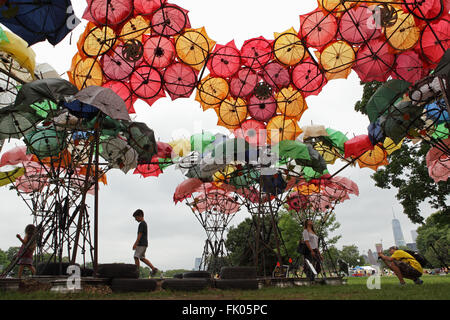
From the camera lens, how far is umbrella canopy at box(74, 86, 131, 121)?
272 inches

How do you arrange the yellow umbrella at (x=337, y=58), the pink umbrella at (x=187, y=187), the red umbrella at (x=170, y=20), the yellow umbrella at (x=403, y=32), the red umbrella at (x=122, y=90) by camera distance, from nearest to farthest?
the yellow umbrella at (x=403, y=32), the red umbrella at (x=170, y=20), the yellow umbrella at (x=337, y=58), the red umbrella at (x=122, y=90), the pink umbrella at (x=187, y=187)

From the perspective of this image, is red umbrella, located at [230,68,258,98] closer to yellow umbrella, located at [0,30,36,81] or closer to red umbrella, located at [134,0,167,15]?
red umbrella, located at [134,0,167,15]

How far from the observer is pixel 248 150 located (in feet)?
37.9

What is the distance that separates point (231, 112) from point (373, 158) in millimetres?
7292

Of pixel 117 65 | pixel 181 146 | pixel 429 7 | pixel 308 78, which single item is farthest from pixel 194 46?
pixel 429 7

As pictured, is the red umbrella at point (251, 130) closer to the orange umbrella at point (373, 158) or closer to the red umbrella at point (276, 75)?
the red umbrella at point (276, 75)

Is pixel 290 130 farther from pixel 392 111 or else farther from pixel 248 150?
pixel 392 111

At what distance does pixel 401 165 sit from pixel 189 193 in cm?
1320

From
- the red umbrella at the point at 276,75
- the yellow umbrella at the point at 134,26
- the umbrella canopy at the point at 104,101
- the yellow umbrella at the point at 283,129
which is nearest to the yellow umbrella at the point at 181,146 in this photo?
the yellow umbrella at the point at 283,129

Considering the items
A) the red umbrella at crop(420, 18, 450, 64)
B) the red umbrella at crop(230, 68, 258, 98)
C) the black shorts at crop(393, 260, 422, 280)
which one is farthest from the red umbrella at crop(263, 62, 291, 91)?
the black shorts at crop(393, 260, 422, 280)

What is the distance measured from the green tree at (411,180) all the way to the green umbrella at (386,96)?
8.37m

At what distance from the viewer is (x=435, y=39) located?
392 inches

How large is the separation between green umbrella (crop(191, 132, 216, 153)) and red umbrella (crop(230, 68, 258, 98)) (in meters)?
3.09

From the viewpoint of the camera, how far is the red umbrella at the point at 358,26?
33.2 ft
